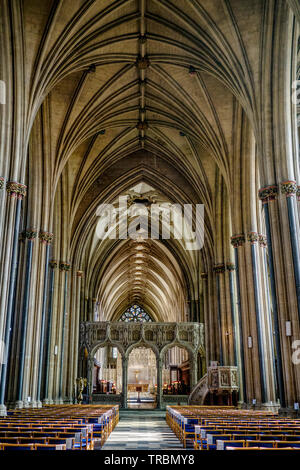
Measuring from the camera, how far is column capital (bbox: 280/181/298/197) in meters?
14.1

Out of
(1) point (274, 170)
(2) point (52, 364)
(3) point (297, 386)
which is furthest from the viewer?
(2) point (52, 364)

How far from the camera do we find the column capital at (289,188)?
1405 cm

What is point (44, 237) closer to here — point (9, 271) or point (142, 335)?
point (9, 271)

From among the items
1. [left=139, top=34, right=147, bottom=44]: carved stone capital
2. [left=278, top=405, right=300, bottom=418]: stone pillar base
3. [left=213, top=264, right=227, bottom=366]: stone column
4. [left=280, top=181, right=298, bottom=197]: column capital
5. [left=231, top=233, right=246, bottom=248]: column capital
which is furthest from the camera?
[left=213, top=264, right=227, bottom=366]: stone column

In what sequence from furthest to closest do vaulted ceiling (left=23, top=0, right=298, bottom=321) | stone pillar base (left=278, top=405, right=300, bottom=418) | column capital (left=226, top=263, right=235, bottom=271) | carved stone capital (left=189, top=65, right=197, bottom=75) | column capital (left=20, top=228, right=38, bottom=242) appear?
column capital (left=226, top=263, right=235, bottom=271)
carved stone capital (left=189, top=65, right=197, bottom=75)
column capital (left=20, top=228, right=38, bottom=242)
vaulted ceiling (left=23, top=0, right=298, bottom=321)
stone pillar base (left=278, top=405, right=300, bottom=418)

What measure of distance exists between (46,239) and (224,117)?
1000 cm

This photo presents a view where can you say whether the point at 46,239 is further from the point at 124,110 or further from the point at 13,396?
the point at 124,110

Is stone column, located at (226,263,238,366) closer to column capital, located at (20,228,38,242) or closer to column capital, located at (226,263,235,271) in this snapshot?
column capital, located at (226,263,235,271)

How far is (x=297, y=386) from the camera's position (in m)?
12.4

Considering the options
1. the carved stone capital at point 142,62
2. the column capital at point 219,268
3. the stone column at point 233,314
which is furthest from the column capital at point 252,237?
the carved stone capital at point 142,62

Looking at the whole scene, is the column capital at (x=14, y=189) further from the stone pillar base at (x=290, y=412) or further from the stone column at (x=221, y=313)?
the stone column at (x=221, y=313)

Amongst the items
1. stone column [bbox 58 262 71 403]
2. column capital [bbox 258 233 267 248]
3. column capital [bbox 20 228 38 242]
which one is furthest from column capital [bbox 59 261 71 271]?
column capital [bbox 258 233 267 248]

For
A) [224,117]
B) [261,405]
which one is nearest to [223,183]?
[224,117]

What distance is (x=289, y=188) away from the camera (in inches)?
556
